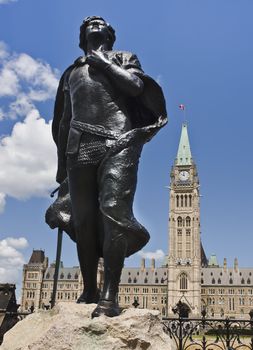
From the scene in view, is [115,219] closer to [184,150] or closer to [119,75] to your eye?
[119,75]

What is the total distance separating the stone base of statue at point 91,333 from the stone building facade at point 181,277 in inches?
3681

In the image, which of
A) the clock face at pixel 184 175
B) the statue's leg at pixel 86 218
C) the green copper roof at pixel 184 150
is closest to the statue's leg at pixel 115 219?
the statue's leg at pixel 86 218

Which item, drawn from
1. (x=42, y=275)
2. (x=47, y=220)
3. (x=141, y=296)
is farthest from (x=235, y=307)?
(x=47, y=220)

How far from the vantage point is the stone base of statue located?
319 cm

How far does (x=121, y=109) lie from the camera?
425cm

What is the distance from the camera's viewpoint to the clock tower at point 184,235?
9593cm

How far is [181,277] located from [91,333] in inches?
3851

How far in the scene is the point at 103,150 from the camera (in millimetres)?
4000

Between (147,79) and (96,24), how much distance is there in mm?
849

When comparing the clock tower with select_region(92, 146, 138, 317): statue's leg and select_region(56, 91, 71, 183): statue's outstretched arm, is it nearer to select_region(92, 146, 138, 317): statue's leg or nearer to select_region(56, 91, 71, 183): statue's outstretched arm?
select_region(56, 91, 71, 183): statue's outstretched arm

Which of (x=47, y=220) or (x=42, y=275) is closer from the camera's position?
(x=47, y=220)

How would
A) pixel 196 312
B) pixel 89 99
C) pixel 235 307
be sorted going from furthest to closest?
1. pixel 235 307
2. pixel 196 312
3. pixel 89 99

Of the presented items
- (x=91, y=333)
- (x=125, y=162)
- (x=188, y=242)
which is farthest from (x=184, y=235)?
(x=91, y=333)

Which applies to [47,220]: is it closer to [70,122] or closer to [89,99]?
[70,122]
